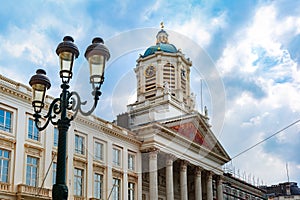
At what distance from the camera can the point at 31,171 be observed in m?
31.2

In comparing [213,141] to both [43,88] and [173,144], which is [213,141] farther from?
[43,88]

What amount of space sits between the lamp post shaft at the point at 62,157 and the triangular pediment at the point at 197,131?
32.8 meters

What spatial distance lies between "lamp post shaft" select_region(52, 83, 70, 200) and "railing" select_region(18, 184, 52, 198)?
63.6ft

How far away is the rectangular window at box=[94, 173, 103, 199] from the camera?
37.4 meters

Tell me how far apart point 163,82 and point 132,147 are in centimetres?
1701

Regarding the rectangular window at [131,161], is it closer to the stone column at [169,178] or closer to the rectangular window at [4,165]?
the stone column at [169,178]

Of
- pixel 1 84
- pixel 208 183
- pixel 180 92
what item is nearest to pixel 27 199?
pixel 1 84

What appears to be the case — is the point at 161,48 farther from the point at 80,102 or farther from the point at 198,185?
the point at 80,102

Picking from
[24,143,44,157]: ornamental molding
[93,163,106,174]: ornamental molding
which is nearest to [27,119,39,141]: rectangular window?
[24,143,44,157]: ornamental molding

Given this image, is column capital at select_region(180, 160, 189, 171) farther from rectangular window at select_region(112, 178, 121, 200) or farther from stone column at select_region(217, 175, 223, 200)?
stone column at select_region(217, 175, 223, 200)

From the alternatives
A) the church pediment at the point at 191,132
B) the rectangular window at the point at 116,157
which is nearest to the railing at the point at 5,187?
the rectangular window at the point at 116,157

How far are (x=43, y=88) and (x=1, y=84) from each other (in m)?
17.8

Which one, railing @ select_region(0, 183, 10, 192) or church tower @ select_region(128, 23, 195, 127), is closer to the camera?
railing @ select_region(0, 183, 10, 192)

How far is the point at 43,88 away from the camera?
13.0 meters
